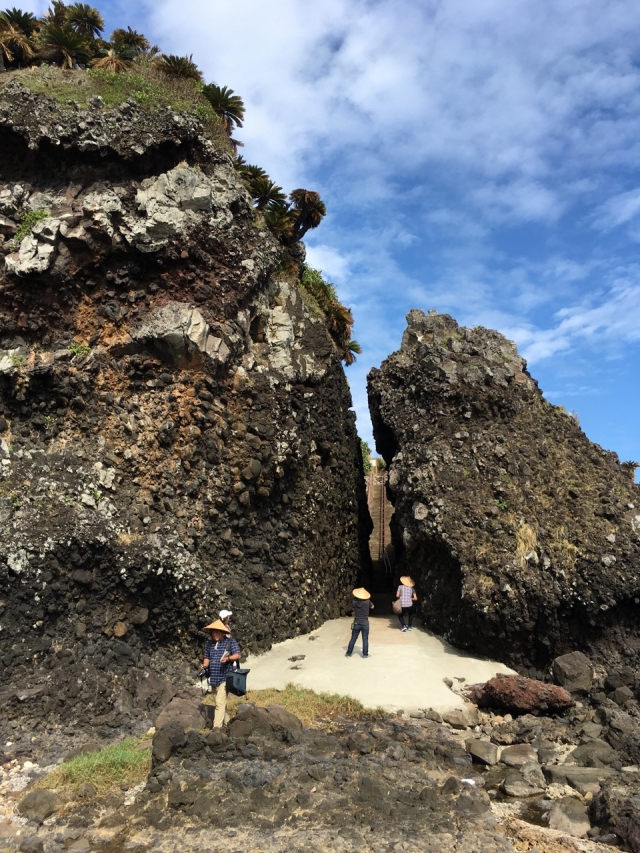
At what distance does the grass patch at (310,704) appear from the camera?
11.0 metres

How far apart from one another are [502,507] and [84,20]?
1976 centimetres

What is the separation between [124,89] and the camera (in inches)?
637

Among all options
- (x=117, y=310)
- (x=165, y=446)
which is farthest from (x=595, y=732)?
(x=117, y=310)

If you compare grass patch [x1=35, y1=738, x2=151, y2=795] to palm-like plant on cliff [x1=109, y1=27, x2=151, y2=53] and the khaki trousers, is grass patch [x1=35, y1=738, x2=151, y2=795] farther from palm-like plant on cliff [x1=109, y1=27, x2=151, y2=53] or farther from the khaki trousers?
palm-like plant on cliff [x1=109, y1=27, x2=151, y2=53]

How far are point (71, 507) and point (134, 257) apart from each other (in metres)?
6.34

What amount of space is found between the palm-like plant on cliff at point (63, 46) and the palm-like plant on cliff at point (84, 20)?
3.09ft

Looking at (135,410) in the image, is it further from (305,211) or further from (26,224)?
(305,211)

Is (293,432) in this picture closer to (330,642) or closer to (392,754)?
(330,642)

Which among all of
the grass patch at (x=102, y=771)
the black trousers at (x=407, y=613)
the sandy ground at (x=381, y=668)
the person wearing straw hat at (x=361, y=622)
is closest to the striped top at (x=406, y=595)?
the black trousers at (x=407, y=613)

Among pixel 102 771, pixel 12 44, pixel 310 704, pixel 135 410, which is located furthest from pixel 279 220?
pixel 102 771

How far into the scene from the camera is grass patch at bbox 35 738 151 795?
8375 millimetres

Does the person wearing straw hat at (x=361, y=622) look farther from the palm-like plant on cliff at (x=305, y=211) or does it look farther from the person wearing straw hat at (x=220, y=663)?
the palm-like plant on cliff at (x=305, y=211)

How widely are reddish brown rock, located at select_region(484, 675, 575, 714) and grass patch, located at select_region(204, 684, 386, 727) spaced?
2.52 m

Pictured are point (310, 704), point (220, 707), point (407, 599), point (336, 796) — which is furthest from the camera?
point (407, 599)
